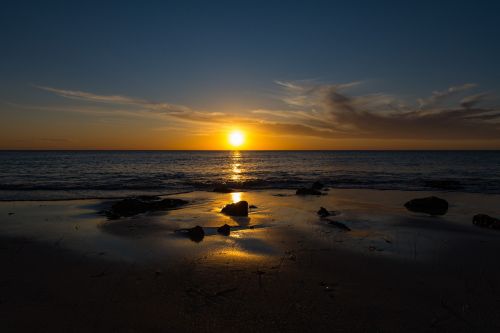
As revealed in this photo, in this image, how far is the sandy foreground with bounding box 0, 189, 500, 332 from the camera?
5.16 m

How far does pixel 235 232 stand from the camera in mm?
11281

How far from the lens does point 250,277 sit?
6895 millimetres

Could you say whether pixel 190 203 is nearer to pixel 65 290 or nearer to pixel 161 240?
pixel 161 240

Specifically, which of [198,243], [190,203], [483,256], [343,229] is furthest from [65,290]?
[190,203]

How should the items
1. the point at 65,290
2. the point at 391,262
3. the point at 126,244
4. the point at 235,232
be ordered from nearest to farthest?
1. the point at 65,290
2. the point at 391,262
3. the point at 126,244
4. the point at 235,232

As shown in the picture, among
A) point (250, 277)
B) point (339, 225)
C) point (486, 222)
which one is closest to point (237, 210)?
point (339, 225)

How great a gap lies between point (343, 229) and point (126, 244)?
7.29 m

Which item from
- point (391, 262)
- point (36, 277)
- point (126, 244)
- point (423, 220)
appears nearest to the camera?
point (36, 277)

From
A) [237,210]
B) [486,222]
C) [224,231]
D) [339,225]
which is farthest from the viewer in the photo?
[237,210]

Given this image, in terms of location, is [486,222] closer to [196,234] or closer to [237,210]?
[237,210]

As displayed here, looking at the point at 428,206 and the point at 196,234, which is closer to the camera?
the point at 196,234

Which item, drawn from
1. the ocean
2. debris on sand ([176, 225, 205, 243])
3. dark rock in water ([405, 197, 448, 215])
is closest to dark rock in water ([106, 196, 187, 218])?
debris on sand ([176, 225, 205, 243])

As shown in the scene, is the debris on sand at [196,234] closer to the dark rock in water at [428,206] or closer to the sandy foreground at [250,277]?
the sandy foreground at [250,277]

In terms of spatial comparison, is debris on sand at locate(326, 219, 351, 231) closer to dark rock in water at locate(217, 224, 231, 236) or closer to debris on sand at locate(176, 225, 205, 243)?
dark rock in water at locate(217, 224, 231, 236)
